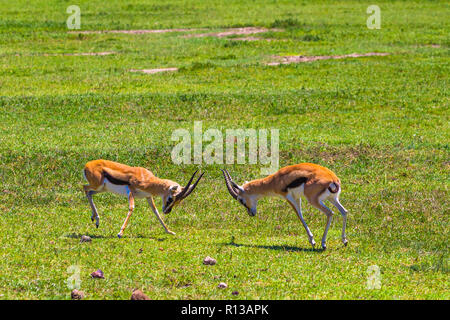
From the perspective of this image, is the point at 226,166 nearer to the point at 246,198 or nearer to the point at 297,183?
the point at 246,198

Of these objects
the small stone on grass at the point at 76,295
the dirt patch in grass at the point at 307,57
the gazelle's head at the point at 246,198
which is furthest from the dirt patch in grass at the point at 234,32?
the small stone on grass at the point at 76,295

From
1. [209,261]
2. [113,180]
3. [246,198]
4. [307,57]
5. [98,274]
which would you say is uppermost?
[307,57]

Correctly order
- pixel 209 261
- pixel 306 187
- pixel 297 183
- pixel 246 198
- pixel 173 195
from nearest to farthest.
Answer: pixel 209 261, pixel 306 187, pixel 297 183, pixel 173 195, pixel 246 198

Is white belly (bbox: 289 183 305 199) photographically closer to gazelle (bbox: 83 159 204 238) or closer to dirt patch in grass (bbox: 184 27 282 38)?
gazelle (bbox: 83 159 204 238)

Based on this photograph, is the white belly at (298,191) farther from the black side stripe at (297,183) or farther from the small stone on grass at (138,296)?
the small stone on grass at (138,296)

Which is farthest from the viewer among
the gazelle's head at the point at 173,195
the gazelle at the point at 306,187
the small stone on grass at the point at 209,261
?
the gazelle's head at the point at 173,195

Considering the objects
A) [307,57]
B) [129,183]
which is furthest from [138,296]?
[307,57]

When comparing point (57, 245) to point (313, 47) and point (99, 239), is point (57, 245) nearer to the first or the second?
point (99, 239)

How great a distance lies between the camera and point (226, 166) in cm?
1541

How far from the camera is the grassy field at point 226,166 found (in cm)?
917

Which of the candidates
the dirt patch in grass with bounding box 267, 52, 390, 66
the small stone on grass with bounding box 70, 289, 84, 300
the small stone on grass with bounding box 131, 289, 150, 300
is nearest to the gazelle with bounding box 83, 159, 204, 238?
the small stone on grass with bounding box 70, 289, 84, 300

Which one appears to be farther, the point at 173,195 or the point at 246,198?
the point at 246,198

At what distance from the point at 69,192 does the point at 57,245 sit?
3680mm

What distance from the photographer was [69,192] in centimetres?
1382
